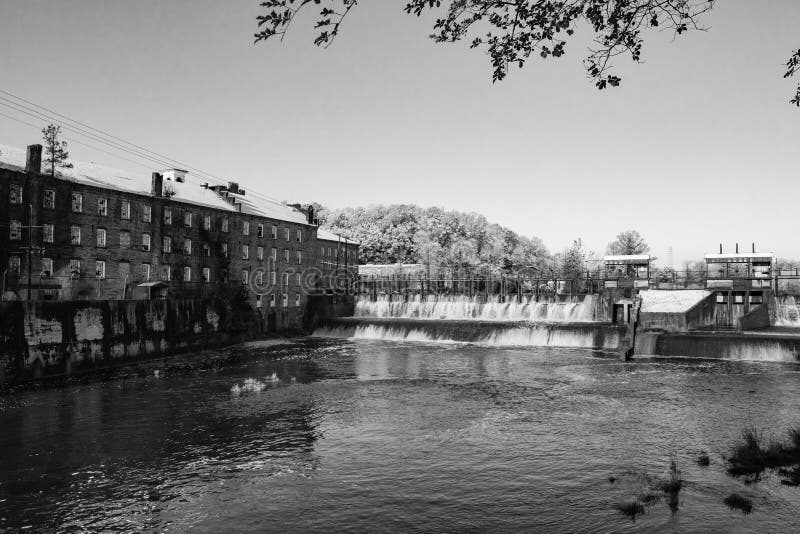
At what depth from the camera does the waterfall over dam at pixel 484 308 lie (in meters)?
50.1

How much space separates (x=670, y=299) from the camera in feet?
158

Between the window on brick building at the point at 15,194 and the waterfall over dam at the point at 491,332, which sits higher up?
the window on brick building at the point at 15,194

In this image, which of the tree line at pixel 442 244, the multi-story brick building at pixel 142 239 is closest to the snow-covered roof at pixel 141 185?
the multi-story brick building at pixel 142 239

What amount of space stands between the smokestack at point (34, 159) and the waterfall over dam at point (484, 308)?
34968mm

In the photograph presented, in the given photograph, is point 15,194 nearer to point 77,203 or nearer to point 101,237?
point 77,203

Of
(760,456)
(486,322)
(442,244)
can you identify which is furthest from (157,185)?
(442,244)

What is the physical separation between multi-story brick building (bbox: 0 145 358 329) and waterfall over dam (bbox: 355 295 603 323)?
9.37 m

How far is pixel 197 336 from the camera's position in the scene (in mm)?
44469

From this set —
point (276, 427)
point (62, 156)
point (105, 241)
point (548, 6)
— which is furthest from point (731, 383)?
point (62, 156)

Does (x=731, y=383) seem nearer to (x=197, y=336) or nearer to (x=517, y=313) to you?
(x=517, y=313)

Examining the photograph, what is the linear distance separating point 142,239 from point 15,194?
10071 millimetres

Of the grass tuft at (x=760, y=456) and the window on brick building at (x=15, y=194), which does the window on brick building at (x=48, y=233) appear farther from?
the grass tuft at (x=760, y=456)

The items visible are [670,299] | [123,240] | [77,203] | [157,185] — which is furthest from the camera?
[670,299]

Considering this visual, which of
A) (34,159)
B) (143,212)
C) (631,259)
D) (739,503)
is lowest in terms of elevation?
(739,503)
